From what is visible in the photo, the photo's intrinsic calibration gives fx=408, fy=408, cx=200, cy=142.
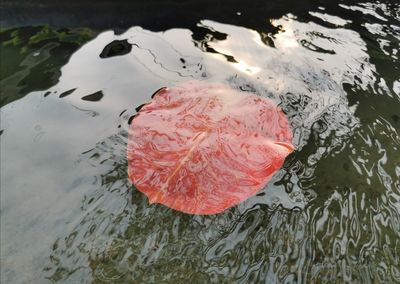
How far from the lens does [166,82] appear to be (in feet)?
12.4

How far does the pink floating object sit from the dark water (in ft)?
0.28

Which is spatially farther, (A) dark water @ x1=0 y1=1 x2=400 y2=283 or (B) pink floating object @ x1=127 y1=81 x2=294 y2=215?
(B) pink floating object @ x1=127 y1=81 x2=294 y2=215

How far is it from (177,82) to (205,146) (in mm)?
1030

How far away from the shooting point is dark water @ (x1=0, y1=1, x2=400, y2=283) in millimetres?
2445

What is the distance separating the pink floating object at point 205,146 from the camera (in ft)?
8.96

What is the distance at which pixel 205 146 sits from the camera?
2973 mm

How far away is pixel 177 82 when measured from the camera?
3783mm

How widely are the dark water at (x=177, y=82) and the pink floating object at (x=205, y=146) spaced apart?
84mm

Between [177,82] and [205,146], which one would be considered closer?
[205,146]

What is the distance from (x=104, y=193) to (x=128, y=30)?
2365mm

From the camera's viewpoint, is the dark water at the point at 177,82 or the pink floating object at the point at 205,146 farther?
the pink floating object at the point at 205,146

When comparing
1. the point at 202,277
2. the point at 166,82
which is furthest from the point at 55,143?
the point at 202,277

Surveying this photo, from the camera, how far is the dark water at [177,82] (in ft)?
8.02

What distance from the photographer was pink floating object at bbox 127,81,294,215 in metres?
2.73
